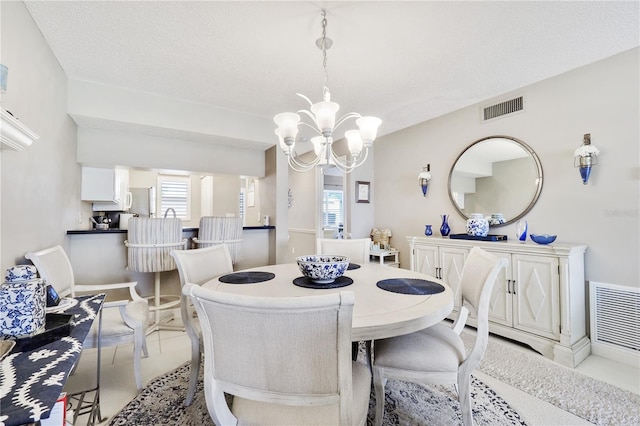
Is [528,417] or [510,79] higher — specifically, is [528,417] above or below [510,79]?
below

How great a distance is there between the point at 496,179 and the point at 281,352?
301 cm

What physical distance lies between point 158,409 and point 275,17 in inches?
96.9

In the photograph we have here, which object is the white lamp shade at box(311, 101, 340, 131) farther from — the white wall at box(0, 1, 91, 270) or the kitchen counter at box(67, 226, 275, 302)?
the kitchen counter at box(67, 226, 275, 302)

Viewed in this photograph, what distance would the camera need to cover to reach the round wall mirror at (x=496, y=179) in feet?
8.86

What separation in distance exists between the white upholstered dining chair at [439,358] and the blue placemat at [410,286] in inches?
8.5

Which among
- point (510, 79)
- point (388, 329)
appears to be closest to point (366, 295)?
point (388, 329)

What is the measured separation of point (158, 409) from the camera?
5.26ft

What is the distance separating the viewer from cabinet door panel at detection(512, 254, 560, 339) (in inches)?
87.5

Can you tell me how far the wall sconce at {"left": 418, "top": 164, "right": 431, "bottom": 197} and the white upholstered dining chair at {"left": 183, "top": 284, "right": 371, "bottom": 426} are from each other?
3.14 m

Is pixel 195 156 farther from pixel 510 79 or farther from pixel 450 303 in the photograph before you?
pixel 510 79

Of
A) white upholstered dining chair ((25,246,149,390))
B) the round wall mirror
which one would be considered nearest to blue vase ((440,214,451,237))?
the round wall mirror

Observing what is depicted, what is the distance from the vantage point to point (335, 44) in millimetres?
2062

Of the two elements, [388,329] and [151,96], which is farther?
[151,96]

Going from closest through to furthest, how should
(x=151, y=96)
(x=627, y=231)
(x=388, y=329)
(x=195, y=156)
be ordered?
(x=388, y=329) → (x=627, y=231) → (x=151, y=96) → (x=195, y=156)
